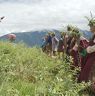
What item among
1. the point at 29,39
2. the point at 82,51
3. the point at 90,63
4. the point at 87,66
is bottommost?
the point at 29,39

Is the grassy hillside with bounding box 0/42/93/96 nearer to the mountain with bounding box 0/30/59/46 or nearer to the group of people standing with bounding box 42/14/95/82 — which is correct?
the group of people standing with bounding box 42/14/95/82

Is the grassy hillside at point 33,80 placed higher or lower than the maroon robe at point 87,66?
higher

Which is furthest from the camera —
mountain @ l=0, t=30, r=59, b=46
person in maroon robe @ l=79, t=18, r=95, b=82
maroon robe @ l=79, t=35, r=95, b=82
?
mountain @ l=0, t=30, r=59, b=46

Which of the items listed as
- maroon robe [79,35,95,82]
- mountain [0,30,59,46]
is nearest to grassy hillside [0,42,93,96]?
maroon robe [79,35,95,82]

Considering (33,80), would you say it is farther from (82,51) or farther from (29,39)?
(29,39)

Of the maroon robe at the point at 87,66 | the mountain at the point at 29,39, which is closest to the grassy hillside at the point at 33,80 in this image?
the maroon robe at the point at 87,66

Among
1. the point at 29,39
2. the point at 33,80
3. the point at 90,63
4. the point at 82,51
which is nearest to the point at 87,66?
the point at 90,63

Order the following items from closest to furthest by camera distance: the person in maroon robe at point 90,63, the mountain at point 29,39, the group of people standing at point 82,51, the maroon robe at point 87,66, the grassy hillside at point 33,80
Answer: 1. the grassy hillside at point 33,80
2. the person in maroon robe at point 90,63
3. the group of people standing at point 82,51
4. the maroon robe at point 87,66
5. the mountain at point 29,39

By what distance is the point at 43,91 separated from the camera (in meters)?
7.26

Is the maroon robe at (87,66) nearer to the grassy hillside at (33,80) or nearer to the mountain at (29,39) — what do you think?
the grassy hillside at (33,80)

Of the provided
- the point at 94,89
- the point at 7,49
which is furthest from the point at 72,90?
the point at 7,49

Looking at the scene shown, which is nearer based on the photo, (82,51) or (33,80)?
(33,80)

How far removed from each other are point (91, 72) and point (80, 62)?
4.39 feet

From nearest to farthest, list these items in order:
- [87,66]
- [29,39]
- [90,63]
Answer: [90,63] < [87,66] < [29,39]
